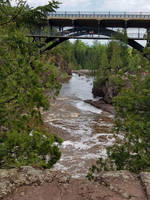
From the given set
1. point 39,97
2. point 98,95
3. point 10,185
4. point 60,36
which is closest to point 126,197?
point 10,185

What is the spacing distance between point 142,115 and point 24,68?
538 centimetres

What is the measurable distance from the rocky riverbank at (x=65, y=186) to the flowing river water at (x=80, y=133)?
754cm

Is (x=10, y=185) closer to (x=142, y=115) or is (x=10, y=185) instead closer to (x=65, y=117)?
(x=142, y=115)

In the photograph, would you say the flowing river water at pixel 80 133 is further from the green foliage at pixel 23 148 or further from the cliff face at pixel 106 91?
the green foliage at pixel 23 148

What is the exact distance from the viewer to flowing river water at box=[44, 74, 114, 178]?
49.4 ft

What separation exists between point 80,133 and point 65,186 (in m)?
15.5

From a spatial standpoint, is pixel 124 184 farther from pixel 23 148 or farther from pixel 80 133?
pixel 80 133

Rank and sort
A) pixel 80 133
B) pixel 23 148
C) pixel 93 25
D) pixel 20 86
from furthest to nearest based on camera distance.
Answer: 1. pixel 93 25
2. pixel 80 133
3. pixel 23 148
4. pixel 20 86

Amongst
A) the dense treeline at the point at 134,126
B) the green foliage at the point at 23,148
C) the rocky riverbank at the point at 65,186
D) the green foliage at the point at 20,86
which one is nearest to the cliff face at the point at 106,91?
the dense treeline at the point at 134,126

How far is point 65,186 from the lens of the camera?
5824 mm

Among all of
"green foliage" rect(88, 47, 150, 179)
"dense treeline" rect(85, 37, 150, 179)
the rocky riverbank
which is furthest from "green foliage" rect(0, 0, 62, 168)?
"green foliage" rect(88, 47, 150, 179)

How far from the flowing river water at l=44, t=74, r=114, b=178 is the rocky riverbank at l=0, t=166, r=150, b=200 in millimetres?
7542

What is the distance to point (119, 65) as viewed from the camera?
133ft

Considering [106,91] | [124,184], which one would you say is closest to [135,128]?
[124,184]
